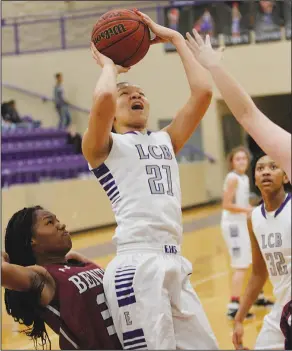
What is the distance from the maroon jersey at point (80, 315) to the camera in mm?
3107

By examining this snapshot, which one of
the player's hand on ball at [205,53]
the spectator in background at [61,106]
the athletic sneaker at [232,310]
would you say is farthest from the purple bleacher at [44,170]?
the player's hand on ball at [205,53]

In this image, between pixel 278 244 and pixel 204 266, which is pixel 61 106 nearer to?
pixel 204 266

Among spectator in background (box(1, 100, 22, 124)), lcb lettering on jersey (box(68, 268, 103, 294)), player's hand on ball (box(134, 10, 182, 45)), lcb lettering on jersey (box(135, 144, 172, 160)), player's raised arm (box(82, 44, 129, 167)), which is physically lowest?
spectator in background (box(1, 100, 22, 124))

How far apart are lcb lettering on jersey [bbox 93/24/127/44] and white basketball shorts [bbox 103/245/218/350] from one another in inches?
36.1

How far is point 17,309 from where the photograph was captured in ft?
10.5

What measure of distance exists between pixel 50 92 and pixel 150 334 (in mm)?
15451

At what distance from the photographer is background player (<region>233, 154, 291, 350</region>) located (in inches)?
164

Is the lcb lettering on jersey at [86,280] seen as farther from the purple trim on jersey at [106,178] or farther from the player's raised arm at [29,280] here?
the purple trim on jersey at [106,178]

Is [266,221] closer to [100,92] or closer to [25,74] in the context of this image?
[100,92]

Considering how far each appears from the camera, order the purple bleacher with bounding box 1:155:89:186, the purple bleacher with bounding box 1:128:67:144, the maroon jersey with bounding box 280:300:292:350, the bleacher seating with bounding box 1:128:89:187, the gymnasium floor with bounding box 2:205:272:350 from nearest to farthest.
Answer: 1. the maroon jersey with bounding box 280:300:292:350
2. the gymnasium floor with bounding box 2:205:272:350
3. the purple bleacher with bounding box 1:155:89:186
4. the bleacher seating with bounding box 1:128:89:187
5. the purple bleacher with bounding box 1:128:67:144

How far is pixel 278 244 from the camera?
428 cm

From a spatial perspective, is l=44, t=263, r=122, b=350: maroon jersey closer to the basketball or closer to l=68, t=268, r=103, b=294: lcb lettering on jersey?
l=68, t=268, r=103, b=294: lcb lettering on jersey

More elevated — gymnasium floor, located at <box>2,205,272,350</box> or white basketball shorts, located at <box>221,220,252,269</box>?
white basketball shorts, located at <box>221,220,252,269</box>

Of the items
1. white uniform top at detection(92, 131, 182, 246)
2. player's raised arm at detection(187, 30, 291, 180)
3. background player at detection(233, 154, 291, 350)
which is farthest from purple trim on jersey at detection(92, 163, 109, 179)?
background player at detection(233, 154, 291, 350)
